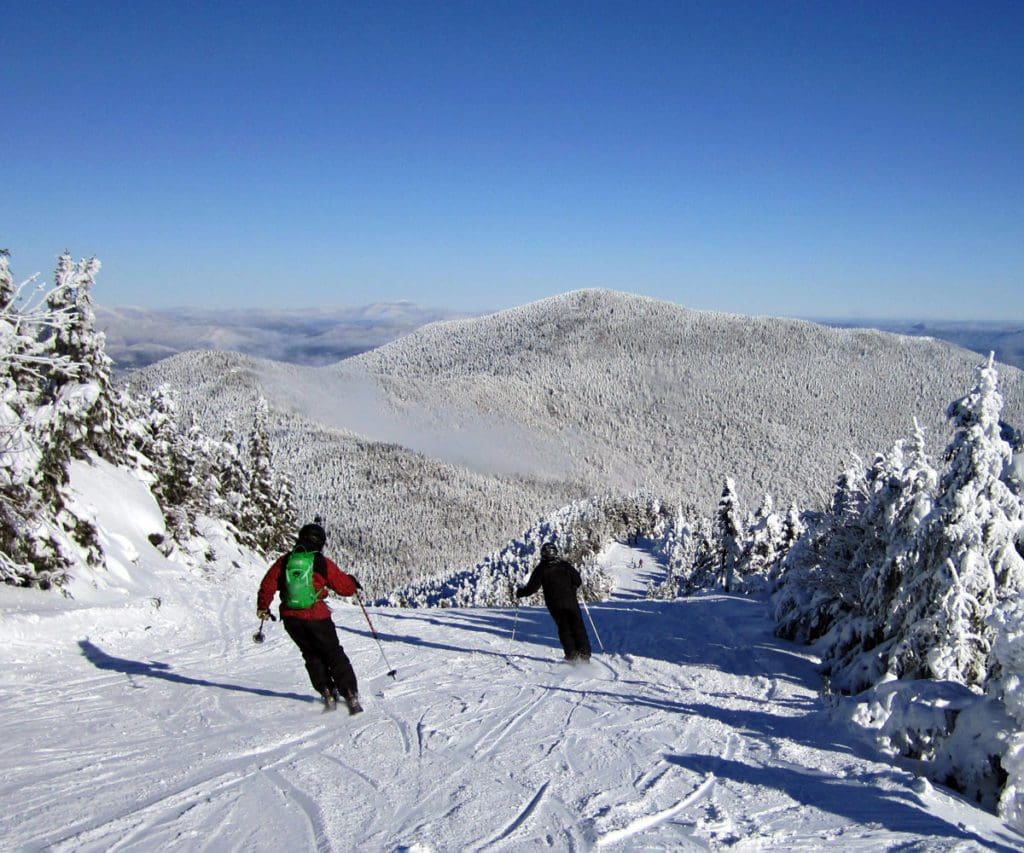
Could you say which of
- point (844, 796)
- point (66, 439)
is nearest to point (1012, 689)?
point (844, 796)

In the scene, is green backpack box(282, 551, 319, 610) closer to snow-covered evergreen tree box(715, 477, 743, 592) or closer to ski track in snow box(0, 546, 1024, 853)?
ski track in snow box(0, 546, 1024, 853)

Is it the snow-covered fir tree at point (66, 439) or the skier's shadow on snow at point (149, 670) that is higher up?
the snow-covered fir tree at point (66, 439)

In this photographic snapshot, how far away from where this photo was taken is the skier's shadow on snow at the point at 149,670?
865 centimetres

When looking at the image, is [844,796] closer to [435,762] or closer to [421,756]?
[435,762]

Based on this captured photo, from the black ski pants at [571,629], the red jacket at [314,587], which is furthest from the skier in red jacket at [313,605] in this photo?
the black ski pants at [571,629]

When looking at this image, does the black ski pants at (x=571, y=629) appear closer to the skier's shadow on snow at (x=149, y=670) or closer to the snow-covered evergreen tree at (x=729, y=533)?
the skier's shadow on snow at (x=149, y=670)

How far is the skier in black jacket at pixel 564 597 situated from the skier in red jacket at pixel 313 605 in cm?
376

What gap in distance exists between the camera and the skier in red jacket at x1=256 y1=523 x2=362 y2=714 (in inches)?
293

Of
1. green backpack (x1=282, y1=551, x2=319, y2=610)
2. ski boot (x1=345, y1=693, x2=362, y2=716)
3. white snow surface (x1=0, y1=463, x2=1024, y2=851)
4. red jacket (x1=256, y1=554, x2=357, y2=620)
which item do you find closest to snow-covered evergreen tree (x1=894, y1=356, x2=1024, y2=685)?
white snow surface (x1=0, y1=463, x2=1024, y2=851)

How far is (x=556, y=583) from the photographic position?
10977mm

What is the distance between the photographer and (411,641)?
12883 mm

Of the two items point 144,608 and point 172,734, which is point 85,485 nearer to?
point 144,608

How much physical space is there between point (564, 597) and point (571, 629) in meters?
0.54

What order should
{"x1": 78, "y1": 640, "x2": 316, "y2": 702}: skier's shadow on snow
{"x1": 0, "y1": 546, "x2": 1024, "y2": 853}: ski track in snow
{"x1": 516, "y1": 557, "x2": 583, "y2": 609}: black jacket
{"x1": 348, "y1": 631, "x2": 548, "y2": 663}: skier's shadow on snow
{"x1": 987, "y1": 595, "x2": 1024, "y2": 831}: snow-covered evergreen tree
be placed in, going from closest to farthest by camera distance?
{"x1": 0, "y1": 546, "x2": 1024, "y2": 853}: ski track in snow → {"x1": 987, "y1": 595, "x2": 1024, "y2": 831}: snow-covered evergreen tree → {"x1": 78, "y1": 640, "x2": 316, "y2": 702}: skier's shadow on snow → {"x1": 516, "y1": 557, "x2": 583, "y2": 609}: black jacket → {"x1": 348, "y1": 631, "x2": 548, "y2": 663}: skier's shadow on snow
